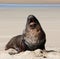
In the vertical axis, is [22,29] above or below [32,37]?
below

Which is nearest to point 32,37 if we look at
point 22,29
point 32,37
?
point 32,37

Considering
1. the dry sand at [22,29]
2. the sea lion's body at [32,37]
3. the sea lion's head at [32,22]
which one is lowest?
the dry sand at [22,29]

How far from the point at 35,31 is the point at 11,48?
23cm

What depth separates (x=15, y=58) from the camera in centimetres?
227

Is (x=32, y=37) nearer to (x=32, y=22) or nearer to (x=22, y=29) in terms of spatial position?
(x=32, y=22)

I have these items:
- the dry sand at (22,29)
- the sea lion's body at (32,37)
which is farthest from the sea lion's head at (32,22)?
the dry sand at (22,29)

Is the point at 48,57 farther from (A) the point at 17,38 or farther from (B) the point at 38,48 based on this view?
(A) the point at 17,38

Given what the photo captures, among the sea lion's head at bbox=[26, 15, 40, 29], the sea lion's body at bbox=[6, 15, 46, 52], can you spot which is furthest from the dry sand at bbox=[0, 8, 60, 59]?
the sea lion's head at bbox=[26, 15, 40, 29]

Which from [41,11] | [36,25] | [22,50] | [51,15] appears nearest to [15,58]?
[22,50]

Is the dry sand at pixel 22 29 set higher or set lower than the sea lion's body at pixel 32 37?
lower

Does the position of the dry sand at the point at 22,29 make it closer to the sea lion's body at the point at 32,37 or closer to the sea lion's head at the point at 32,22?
the sea lion's body at the point at 32,37

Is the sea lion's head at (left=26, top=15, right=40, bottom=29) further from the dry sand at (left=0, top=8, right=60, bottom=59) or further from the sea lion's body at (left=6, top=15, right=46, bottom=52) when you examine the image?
the dry sand at (left=0, top=8, right=60, bottom=59)

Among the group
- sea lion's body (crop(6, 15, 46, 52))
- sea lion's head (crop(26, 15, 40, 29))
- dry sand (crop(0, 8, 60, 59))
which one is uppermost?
sea lion's head (crop(26, 15, 40, 29))

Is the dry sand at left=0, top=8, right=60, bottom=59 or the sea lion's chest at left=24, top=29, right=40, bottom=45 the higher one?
the sea lion's chest at left=24, top=29, right=40, bottom=45
